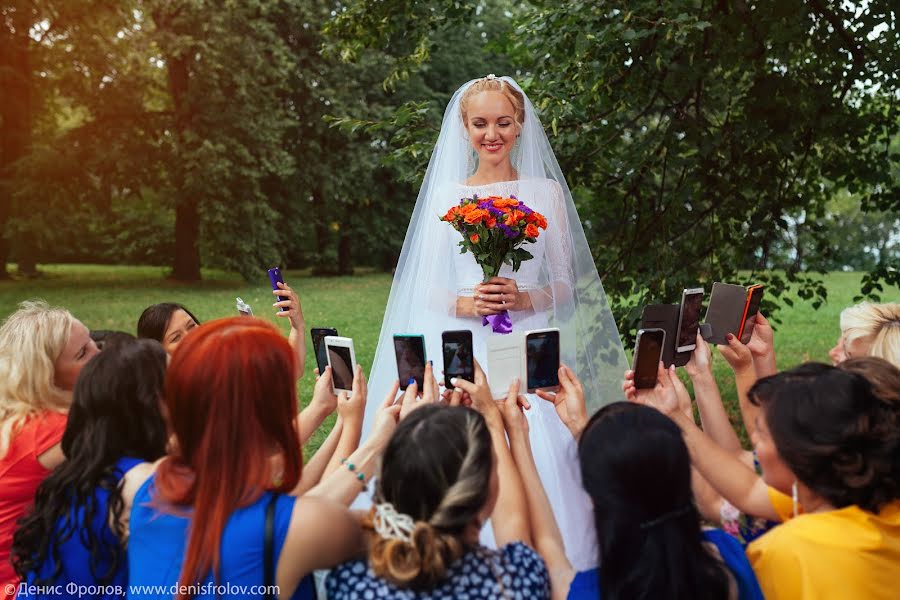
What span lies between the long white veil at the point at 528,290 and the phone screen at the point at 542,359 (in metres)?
0.88

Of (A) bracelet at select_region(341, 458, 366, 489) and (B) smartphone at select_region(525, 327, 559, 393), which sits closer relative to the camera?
(A) bracelet at select_region(341, 458, 366, 489)

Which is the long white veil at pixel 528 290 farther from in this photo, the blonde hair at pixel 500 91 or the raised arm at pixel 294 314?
the raised arm at pixel 294 314

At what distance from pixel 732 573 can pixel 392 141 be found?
441 centimetres

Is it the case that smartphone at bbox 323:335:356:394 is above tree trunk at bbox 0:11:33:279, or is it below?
below

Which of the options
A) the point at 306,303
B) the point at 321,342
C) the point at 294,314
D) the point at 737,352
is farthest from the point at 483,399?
the point at 306,303

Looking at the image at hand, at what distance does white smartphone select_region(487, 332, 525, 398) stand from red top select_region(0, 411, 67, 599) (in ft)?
4.93

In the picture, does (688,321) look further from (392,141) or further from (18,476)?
(392,141)

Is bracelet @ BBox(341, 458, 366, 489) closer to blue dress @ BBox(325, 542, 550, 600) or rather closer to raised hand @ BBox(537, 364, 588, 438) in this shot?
blue dress @ BBox(325, 542, 550, 600)

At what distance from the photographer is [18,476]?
2453mm

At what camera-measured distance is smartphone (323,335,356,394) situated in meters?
2.80

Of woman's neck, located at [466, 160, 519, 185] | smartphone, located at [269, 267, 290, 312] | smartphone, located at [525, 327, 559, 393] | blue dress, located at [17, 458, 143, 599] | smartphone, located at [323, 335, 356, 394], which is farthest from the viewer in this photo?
woman's neck, located at [466, 160, 519, 185]

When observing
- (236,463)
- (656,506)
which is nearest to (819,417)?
(656,506)

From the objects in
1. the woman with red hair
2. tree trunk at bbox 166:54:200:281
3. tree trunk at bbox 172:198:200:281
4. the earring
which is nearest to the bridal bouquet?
the woman with red hair

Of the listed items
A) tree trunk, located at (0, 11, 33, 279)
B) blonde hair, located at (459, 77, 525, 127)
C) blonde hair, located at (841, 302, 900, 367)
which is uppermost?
tree trunk, located at (0, 11, 33, 279)
